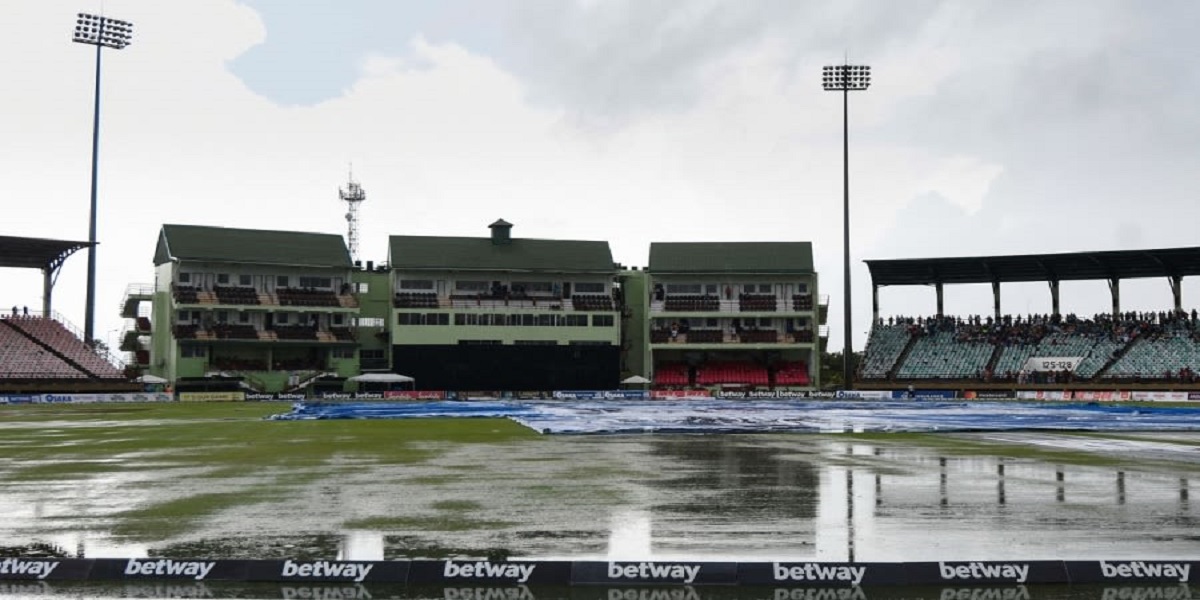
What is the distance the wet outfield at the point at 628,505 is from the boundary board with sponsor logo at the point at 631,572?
428mm

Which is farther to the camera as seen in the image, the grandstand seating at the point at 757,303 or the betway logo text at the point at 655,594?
the grandstand seating at the point at 757,303

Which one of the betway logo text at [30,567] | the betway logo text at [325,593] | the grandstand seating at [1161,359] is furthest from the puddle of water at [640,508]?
the grandstand seating at [1161,359]

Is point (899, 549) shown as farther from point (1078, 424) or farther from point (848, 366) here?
point (848, 366)

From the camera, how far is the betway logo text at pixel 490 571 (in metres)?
11.1

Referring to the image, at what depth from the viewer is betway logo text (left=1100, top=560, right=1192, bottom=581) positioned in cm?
1116

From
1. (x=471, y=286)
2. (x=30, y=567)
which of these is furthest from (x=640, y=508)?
(x=471, y=286)

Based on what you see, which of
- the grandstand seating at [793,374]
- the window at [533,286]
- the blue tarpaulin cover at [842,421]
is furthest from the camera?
the window at [533,286]

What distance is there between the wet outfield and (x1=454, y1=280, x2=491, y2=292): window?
75019mm

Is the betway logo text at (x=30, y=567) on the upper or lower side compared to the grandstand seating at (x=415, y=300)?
lower

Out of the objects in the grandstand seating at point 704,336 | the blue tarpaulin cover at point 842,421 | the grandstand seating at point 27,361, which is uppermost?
the grandstand seating at point 704,336

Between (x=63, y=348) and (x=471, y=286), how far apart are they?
118 feet

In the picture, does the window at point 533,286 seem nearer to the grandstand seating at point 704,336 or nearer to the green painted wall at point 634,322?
the green painted wall at point 634,322

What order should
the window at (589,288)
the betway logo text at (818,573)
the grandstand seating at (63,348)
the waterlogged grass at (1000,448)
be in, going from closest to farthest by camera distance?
the betway logo text at (818,573) < the waterlogged grass at (1000,448) < the grandstand seating at (63,348) < the window at (589,288)

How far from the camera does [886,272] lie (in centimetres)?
10419
